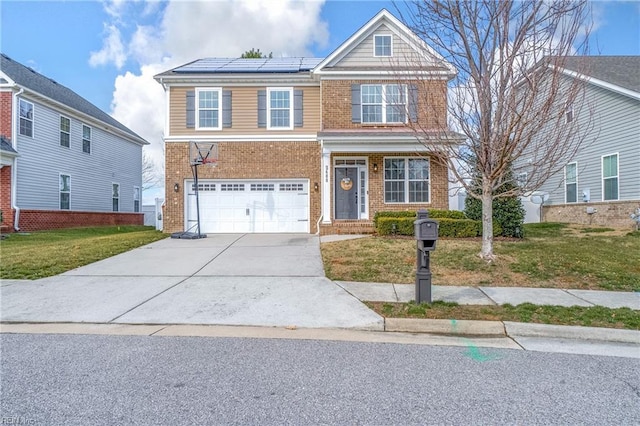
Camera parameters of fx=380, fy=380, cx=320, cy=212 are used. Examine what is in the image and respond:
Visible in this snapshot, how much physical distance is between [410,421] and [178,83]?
15585 mm

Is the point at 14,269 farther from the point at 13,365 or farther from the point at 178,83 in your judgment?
the point at 178,83

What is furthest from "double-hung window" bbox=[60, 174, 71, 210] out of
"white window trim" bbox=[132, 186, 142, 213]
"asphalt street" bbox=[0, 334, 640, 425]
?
"asphalt street" bbox=[0, 334, 640, 425]

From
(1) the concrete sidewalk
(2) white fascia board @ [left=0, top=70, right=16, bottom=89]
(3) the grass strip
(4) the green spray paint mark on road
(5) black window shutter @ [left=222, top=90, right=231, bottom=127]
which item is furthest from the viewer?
(2) white fascia board @ [left=0, top=70, right=16, bottom=89]

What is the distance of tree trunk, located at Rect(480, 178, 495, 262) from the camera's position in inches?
321

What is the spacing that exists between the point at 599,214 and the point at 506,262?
10.2 meters

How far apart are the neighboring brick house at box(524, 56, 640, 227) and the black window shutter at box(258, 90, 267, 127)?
11248mm

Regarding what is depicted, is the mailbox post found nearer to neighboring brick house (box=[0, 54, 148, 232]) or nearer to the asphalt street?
the asphalt street

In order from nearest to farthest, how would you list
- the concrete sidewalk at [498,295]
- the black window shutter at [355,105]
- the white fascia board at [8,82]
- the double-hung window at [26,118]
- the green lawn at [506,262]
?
the concrete sidewalk at [498,295]
the green lawn at [506,262]
the black window shutter at [355,105]
the white fascia board at [8,82]
the double-hung window at [26,118]

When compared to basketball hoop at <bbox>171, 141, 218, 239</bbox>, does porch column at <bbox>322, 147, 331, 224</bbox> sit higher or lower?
lower

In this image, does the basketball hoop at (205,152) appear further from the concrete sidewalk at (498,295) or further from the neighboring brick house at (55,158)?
the concrete sidewalk at (498,295)

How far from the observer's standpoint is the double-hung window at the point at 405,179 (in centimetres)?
1472

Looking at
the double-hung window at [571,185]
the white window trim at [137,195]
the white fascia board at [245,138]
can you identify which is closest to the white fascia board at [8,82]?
the white fascia board at [245,138]

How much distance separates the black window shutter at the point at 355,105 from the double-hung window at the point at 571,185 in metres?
9.89

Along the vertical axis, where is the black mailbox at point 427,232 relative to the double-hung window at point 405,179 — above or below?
below
